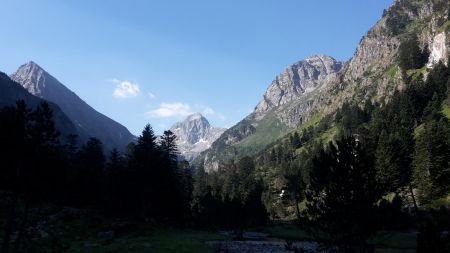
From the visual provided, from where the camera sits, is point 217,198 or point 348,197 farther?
point 217,198

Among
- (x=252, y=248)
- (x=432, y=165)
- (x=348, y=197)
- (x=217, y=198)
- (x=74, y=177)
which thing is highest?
(x=74, y=177)

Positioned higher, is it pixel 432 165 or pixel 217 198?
pixel 432 165

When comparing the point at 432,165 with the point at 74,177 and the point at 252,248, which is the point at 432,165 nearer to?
the point at 252,248

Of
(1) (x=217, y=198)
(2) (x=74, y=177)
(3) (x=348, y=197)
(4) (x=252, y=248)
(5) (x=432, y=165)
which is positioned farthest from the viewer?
(1) (x=217, y=198)

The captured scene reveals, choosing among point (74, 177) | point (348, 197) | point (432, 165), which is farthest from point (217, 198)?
point (348, 197)

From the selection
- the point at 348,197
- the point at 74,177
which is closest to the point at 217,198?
the point at 74,177

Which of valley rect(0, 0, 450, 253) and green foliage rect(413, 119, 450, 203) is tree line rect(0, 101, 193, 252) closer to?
valley rect(0, 0, 450, 253)

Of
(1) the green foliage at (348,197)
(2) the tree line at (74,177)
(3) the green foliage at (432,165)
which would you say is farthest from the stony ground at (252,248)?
(3) the green foliage at (432,165)

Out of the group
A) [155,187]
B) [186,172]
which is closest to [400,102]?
[186,172]

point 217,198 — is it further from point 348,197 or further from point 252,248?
point 348,197

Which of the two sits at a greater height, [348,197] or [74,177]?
[74,177]

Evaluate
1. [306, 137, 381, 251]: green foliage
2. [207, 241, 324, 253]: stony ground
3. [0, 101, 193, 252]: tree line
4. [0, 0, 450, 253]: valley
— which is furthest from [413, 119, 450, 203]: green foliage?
[306, 137, 381, 251]: green foliage

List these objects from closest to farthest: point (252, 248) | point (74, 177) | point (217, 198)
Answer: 1. point (252, 248)
2. point (74, 177)
3. point (217, 198)

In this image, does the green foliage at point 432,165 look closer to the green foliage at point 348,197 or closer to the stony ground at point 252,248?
the stony ground at point 252,248
